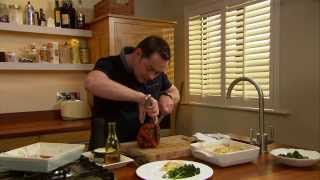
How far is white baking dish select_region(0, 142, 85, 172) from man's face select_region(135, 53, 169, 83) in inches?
28.2


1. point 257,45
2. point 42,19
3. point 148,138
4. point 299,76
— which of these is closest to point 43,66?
point 42,19

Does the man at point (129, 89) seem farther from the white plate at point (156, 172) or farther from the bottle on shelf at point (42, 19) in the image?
the bottle on shelf at point (42, 19)

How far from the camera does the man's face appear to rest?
1.69 meters

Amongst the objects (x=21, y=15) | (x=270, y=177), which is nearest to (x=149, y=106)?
(x=270, y=177)

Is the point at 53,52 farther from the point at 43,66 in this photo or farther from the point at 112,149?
the point at 112,149

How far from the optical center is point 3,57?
2.75 meters

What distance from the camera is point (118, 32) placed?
9.55ft

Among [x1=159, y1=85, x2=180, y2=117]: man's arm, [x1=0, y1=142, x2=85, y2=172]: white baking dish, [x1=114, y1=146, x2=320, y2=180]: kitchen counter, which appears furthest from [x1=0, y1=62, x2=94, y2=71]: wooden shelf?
[x1=114, y1=146, x2=320, y2=180]: kitchen counter

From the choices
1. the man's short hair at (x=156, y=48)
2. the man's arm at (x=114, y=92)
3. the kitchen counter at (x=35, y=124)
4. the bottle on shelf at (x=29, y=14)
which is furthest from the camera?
the bottle on shelf at (x=29, y=14)

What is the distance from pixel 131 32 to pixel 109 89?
4.85ft

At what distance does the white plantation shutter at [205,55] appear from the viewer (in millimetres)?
3139

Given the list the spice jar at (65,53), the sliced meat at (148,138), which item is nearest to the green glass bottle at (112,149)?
the sliced meat at (148,138)

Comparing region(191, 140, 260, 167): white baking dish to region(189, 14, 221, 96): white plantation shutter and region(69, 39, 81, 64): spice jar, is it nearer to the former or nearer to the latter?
region(189, 14, 221, 96): white plantation shutter

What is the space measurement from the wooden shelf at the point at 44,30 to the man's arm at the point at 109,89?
4.72 ft
